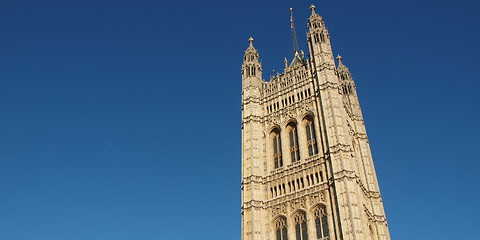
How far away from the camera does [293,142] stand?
43.2 m

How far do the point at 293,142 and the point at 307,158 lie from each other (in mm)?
3299

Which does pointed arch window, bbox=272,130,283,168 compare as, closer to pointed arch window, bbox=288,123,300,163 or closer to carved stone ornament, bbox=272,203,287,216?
pointed arch window, bbox=288,123,300,163

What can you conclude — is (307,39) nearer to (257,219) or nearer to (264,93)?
(264,93)

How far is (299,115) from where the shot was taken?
43.9 metres

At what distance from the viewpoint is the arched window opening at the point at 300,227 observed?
36.3m

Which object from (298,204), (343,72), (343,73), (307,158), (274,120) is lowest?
(298,204)

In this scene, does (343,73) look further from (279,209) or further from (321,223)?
(321,223)

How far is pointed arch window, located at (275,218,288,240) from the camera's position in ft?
123

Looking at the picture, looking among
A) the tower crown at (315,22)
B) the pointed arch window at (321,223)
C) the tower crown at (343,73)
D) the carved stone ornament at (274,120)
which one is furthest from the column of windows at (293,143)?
the tower crown at (343,73)

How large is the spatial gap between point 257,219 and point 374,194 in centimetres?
1276

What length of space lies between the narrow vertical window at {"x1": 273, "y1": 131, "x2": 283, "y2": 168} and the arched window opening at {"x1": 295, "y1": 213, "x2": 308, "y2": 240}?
6.35 meters

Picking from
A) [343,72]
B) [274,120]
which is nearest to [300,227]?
[274,120]

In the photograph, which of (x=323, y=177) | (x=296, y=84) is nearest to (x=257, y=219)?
(x=323, y=177)

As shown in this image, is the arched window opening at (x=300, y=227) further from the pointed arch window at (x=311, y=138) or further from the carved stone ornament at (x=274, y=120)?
the carved stone ornament at (x=274, y=120)
